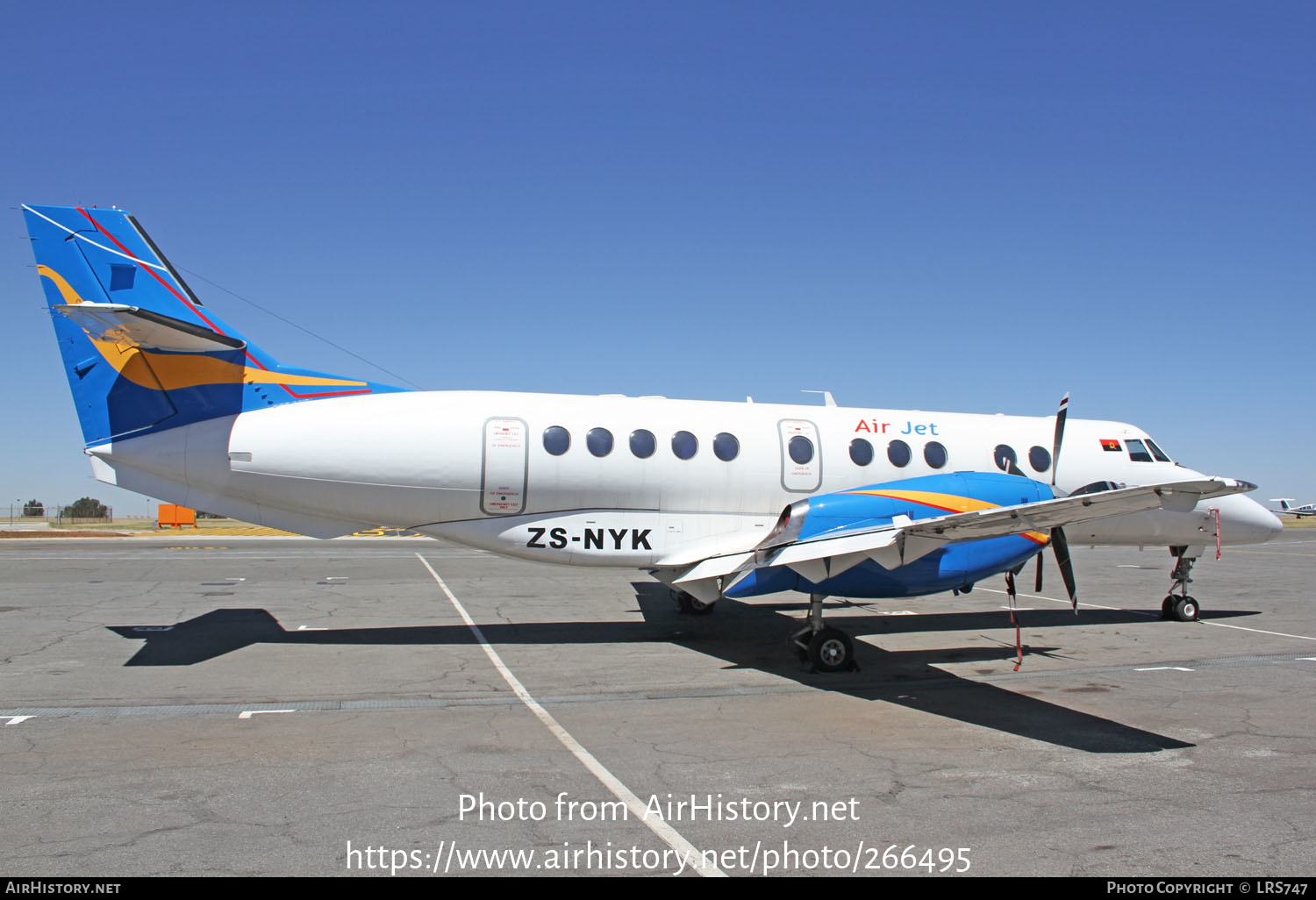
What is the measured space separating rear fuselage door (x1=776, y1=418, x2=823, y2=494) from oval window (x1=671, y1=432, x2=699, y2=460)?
1.45m

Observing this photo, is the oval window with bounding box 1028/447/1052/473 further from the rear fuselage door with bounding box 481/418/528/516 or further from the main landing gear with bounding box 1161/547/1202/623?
the rear fuselage door with bounding box 481/418/528/516

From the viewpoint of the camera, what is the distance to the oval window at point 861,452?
12.7 meters

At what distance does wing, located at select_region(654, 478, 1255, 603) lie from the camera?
25.0 feet

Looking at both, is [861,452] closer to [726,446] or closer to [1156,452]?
[726,446]

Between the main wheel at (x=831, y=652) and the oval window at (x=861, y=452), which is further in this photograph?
the oval window at (x=861, y=452)

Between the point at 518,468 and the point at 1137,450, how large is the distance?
11.0 m

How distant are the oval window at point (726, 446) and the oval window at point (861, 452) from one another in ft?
6.40

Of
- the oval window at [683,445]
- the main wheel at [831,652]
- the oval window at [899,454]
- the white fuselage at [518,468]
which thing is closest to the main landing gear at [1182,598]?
the white fuselage at [518,468]

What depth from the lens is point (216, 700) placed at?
834 centimetres

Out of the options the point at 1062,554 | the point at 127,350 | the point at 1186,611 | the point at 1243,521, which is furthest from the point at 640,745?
the point at 1243,521

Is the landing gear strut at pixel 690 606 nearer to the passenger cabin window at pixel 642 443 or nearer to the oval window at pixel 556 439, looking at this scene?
the passenger cabin window at pixel 642 443

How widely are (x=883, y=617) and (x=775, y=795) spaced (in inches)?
383

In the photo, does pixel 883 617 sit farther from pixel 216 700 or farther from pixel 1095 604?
pixel 216 700
